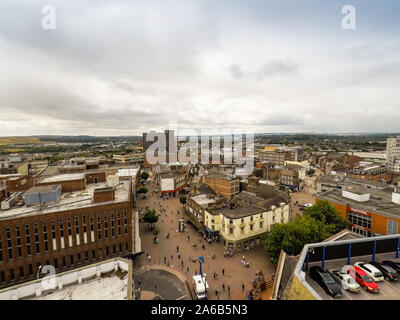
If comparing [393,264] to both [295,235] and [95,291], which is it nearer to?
[295,235]

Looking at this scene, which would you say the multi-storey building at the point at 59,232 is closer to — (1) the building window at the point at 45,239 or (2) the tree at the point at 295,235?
(1) the building window at the point at 45,239

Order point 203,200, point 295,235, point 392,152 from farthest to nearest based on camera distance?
point 392,152
point 203,200
point 295,235

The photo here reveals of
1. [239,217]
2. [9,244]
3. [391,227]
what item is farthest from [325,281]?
[9,244]

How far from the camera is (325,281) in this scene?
39.0ft

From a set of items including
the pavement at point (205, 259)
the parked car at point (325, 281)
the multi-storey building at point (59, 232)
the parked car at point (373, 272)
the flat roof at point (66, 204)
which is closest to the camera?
the parked car at point (325, 281)

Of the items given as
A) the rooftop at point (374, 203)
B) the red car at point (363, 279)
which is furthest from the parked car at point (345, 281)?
the rooftop at point (374, 203)

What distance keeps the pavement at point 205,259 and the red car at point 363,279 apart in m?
15.3

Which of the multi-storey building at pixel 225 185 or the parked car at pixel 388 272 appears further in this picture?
the multi-storey building at pixel 225 185

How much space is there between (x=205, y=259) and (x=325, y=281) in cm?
2261

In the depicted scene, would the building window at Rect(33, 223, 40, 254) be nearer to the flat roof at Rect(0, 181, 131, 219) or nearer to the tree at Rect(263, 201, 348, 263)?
the flat roof at Rect(0, 181, 131, 219)

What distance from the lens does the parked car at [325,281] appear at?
11289mm
